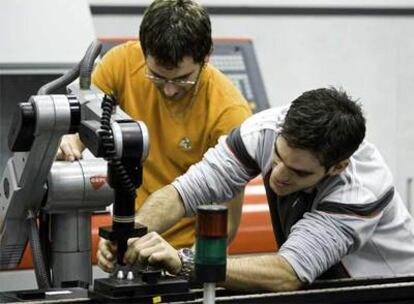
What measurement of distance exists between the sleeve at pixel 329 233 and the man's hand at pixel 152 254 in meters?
0.25

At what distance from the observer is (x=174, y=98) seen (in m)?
2.59

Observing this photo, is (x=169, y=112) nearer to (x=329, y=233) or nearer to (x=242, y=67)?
(x=329, y=233)

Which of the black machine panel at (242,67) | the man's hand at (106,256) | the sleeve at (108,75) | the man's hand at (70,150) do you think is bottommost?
the black machine panel at (242,67)

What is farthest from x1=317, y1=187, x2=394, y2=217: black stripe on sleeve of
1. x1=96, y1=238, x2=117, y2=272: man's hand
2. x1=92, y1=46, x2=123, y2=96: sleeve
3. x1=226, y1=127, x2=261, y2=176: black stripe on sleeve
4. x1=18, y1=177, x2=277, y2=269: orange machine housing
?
x1=18, y1=177, x2=277, y2=269: orange machine housing

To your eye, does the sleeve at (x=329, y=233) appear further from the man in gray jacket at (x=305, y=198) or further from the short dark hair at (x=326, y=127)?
the short dark hair at (x=326, y=127)

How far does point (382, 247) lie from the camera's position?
2.29 meters

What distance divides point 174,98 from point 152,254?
706mm

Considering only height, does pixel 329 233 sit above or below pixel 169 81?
below

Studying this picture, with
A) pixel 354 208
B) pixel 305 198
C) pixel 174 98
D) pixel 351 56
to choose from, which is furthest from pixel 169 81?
pixel 351 56

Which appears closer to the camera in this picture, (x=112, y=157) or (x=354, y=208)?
(x=112, y=157)

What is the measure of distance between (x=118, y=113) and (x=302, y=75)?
2.70 metres

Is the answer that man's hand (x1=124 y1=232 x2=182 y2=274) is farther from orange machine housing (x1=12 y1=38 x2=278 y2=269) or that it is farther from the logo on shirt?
orange machine housing (x1=12 y1=38 x2=278 y2=269)

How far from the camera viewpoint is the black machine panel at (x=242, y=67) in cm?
383

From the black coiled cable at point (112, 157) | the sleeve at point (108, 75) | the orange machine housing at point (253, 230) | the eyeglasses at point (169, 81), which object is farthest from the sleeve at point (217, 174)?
the orange machine housing at point (253, 230)
